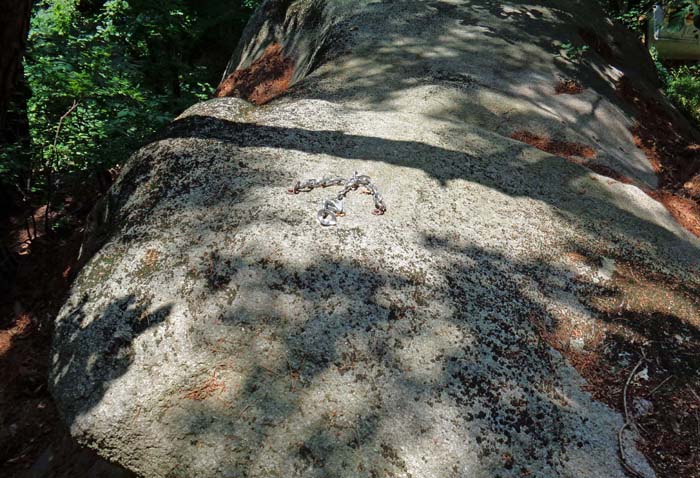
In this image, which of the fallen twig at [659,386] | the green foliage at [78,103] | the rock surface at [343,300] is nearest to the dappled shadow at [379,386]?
the rock surface at [343,300]

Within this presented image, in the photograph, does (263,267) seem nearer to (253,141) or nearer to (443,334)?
(443,334)

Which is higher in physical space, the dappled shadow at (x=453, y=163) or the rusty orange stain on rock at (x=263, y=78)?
the dappled shadow at (x=453, y=163)

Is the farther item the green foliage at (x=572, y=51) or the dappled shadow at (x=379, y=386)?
the green foliage at (x=572, y=51)

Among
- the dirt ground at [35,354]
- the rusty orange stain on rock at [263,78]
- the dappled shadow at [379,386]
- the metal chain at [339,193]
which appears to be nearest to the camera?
the dappled shadow at [379,386]

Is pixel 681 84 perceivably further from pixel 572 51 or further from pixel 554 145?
pixel 554 145

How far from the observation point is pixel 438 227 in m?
3.26

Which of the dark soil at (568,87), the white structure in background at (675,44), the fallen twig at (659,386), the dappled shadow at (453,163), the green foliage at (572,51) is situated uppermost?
the green foliage at (572,51)

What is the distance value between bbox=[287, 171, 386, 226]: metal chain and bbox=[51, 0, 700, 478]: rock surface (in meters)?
0.05

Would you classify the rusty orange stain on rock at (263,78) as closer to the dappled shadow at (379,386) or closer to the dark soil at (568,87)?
the dark soil at (568,87)

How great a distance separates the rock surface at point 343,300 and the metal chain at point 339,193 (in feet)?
0.17

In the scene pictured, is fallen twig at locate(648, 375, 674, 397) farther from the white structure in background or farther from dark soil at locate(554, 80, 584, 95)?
the white structure in background

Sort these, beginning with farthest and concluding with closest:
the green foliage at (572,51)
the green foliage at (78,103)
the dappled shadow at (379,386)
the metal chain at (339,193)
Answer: the green foliage at (572,51) < the green foliage at (78,103) < the metal chain at (339,193) < the dappled shadow at (379,386)

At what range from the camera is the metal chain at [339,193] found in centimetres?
316

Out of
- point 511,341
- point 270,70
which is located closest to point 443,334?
point 511,341
